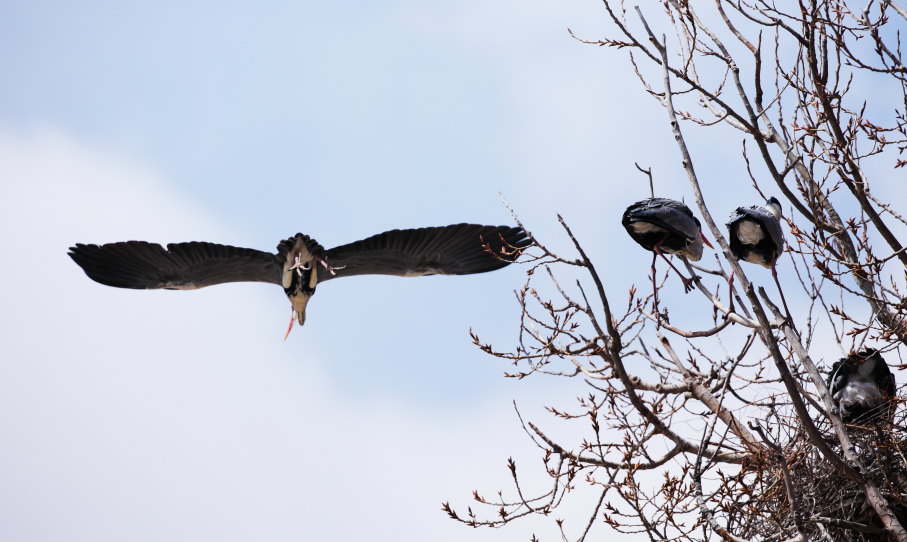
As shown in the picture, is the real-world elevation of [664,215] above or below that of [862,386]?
above

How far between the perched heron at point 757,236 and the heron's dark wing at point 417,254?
11.6ft

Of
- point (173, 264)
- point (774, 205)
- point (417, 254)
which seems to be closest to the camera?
point (774, 205)

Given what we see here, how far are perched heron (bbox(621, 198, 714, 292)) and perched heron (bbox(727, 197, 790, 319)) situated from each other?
22cm

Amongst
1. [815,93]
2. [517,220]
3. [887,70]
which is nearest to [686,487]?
[517,220]

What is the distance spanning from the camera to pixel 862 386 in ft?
19.2

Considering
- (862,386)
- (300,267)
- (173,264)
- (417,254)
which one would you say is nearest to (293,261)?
(300,267)

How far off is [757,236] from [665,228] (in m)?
0.49

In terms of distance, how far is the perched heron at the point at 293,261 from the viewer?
8758mm

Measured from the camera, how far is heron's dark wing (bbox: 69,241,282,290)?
29.5 ft

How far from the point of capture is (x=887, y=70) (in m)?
6.03

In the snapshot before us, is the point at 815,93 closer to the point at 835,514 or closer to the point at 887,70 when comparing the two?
the point at 887,70

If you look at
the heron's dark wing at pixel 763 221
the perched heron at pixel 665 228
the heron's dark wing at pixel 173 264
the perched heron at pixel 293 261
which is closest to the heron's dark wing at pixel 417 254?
the perched heron at pixel 293 261

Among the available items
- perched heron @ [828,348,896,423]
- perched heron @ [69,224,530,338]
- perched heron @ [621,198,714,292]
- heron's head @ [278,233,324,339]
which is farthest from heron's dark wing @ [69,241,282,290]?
perched heron @ [828,348,896,423]

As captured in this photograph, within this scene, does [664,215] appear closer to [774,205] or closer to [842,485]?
[774,205]
